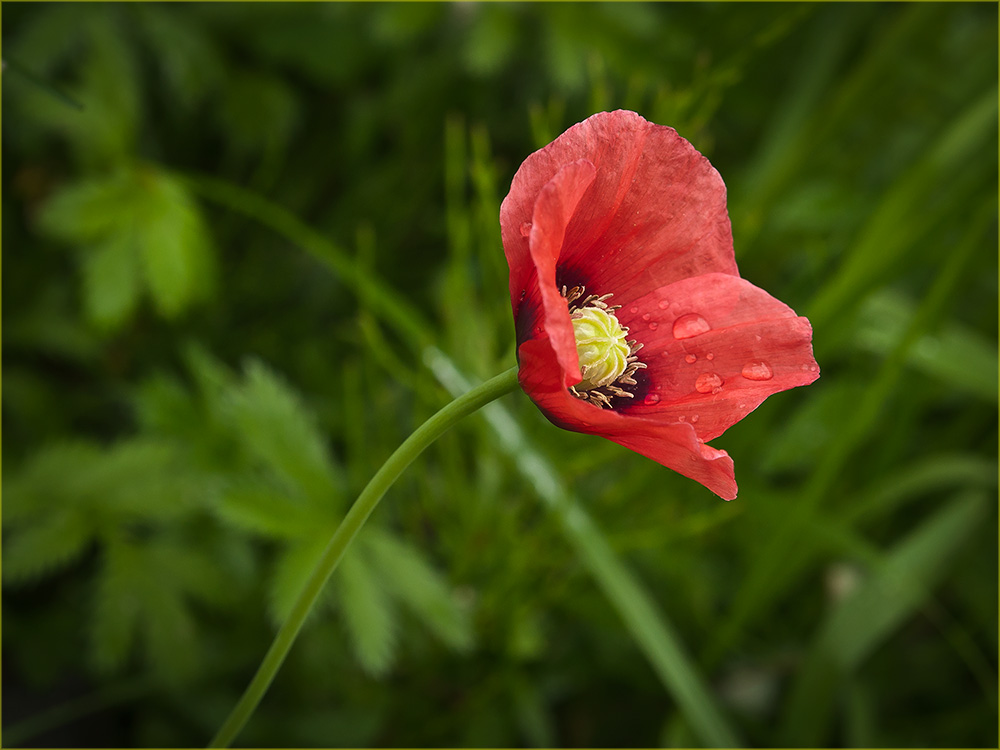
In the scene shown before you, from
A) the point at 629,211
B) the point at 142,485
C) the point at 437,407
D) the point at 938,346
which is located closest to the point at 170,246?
the point at 142,485

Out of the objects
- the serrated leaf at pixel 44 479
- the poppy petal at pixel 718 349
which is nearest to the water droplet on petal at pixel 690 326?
the poppy petal at pixel 718 349

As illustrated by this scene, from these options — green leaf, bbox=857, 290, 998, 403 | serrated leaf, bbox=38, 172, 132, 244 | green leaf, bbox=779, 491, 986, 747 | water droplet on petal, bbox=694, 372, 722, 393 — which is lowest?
green leaf, bbox=779, 491, 986, 747

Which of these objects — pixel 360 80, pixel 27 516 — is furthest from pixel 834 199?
pixel 27 516

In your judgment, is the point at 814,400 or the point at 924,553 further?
the point at 814,400

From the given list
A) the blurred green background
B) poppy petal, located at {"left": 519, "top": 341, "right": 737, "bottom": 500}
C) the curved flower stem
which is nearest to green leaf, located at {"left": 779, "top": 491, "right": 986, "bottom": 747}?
the blurred green background

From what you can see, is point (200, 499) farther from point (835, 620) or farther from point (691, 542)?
point (835, 620)

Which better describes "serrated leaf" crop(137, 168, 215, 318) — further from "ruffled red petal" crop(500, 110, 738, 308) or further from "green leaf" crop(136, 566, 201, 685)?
"ruffled red petal" crop(500, 110, 738, 308)
